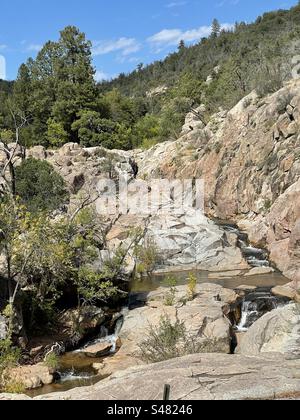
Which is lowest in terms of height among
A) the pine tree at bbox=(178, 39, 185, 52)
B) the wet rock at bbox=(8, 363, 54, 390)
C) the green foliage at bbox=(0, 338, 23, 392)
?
the wet rock at bbox=(8, 363, 54, 390)

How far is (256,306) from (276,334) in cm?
599

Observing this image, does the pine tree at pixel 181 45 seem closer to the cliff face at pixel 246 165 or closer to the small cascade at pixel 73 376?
the cliff face at pixel 246 165

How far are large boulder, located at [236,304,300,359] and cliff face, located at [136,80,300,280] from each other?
8.93 metres

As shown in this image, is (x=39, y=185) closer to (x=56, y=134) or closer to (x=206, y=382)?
(x=206, y=382)

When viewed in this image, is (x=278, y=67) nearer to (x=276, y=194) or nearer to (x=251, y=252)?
(x=276, y=194)

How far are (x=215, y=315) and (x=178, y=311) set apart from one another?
1444mm

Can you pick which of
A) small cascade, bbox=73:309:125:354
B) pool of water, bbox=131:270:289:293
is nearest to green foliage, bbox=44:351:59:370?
small cascade, bbox=73:309:125:354

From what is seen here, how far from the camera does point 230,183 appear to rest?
38.6 meters

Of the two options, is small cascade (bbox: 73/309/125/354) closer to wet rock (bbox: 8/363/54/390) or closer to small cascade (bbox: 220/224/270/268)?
wet rock (bbox: 8/363/54/390)

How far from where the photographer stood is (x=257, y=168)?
119 ft

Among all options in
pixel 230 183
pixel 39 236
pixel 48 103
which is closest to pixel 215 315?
pixel 39 236

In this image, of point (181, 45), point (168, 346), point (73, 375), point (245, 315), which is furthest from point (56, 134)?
point (181, 45)

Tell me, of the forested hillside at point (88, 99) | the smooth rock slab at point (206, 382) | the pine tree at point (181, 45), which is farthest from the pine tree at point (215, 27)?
the smooth rock slab at point (206, 382)

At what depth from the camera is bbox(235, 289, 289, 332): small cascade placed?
19.2 meters
